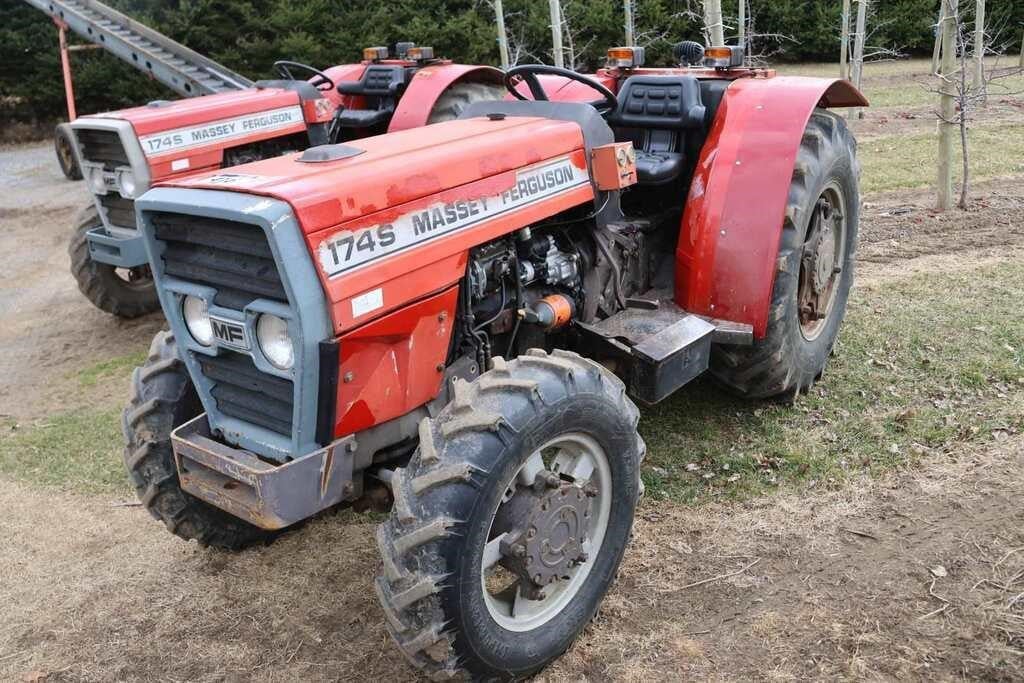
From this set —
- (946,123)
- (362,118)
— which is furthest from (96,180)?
(946,123)

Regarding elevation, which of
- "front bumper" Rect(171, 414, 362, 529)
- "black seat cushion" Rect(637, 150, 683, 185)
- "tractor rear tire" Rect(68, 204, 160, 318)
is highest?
"black seat cushion" Rect(637, 150, 683, 185)

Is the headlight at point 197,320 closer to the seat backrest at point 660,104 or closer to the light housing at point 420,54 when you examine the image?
the seat backrest at point 660,104

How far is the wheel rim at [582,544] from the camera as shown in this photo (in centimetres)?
282

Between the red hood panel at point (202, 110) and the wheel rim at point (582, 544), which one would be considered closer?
the wheel rim at point (582, 544)

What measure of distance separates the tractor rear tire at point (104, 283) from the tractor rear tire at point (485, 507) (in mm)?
5027

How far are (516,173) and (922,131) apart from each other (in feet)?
35.4

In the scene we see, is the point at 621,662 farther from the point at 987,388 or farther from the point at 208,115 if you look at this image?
the point at 208,115

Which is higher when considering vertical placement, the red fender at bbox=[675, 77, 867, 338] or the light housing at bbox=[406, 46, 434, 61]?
the light housing at bbox=[406, 46, 434, 61]

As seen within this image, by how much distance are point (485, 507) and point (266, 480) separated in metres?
0.65

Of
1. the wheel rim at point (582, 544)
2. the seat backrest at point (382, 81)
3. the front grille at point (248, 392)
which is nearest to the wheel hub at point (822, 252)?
the wheel rim at point (582, 544)

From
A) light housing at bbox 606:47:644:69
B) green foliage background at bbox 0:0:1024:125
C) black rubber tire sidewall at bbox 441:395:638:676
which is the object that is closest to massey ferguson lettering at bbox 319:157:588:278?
black rubber tire sidewall at bbox 441:395:638:676

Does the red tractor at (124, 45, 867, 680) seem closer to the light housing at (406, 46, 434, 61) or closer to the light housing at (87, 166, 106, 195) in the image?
the light housing at (406, 46, 434, 61)

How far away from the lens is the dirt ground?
296 cm

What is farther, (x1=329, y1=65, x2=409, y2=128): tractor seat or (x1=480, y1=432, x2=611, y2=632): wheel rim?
(x1=329, y1=65, x2=409, y2=128): tractor seat
